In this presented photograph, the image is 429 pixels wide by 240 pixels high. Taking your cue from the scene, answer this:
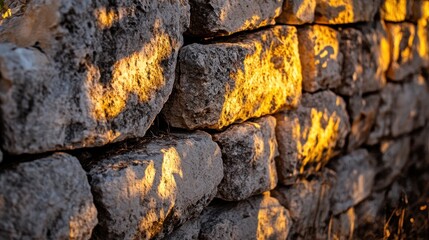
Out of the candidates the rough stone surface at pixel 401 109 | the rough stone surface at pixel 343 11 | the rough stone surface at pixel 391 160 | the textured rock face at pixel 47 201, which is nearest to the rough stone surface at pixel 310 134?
the rough stone surface at pixel 343 11

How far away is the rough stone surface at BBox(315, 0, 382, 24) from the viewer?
312 centimetres

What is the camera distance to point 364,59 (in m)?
3.58

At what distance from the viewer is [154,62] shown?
206 cm

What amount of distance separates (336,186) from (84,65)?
87.9 inches

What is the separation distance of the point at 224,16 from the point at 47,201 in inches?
45.4

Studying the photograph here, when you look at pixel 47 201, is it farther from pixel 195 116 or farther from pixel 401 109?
pixel 401 109

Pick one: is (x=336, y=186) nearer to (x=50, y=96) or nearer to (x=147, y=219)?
(x=147, y=219)

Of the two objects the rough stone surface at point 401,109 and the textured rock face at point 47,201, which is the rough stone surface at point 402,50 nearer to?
the rough stone surface at point 401,109

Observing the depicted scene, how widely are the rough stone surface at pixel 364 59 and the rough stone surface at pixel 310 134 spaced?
168 millimetres

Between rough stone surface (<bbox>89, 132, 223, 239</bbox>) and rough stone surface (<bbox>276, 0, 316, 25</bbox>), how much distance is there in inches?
35.6

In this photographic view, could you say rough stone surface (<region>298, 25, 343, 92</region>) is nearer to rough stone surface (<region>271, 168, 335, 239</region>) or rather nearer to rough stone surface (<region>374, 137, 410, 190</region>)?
rough stone surface (<region>271, 168, 335, 239</region>)

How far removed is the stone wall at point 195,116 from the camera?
1646 millimetres

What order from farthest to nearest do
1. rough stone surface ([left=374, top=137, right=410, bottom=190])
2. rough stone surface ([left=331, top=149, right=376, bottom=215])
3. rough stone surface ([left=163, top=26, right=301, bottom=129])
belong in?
rough stone surface ([left=374, top=137, right=410, bottom=190]) → rough stone surface ([left=331, top=149, right=376, bottom=215]) → rough stone surface ([left=163, top=26, right=301, bottom=129])

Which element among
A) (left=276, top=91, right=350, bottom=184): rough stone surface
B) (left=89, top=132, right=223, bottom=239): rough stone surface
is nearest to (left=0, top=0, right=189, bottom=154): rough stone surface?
(left=89, top=132, right=223, bottom=239): rough stone surface
